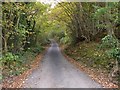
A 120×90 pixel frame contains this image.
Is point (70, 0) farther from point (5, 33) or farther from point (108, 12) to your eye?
point (108, 12)

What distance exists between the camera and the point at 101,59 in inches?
717

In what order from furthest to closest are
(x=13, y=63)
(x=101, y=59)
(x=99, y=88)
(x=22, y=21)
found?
(x=22, y=21) → (x=101, y=59) → (x=13, y=63) → (x=99, y=88)

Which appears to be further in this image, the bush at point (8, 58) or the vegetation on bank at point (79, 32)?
the bush at point (8, 58)

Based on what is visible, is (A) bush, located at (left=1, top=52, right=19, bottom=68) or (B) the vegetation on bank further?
(A) bush, located at (left=1, top=52, right=19, bottom=68)

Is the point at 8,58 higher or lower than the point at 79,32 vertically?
lower

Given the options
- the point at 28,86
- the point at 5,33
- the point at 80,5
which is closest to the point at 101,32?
the point at 80,5

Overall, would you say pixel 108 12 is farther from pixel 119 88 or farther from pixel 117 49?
pixel 119 88

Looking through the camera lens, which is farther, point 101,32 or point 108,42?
point 101,32

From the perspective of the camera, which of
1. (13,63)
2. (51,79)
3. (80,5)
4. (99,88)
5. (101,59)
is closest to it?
(99,88)

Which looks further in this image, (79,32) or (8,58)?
(79,32)

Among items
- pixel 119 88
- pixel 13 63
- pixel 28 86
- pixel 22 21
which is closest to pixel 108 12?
pixel 119 88

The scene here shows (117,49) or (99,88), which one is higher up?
(117,49)

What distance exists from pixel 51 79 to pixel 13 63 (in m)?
4.63

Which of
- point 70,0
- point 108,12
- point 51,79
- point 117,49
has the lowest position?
point 51,79
